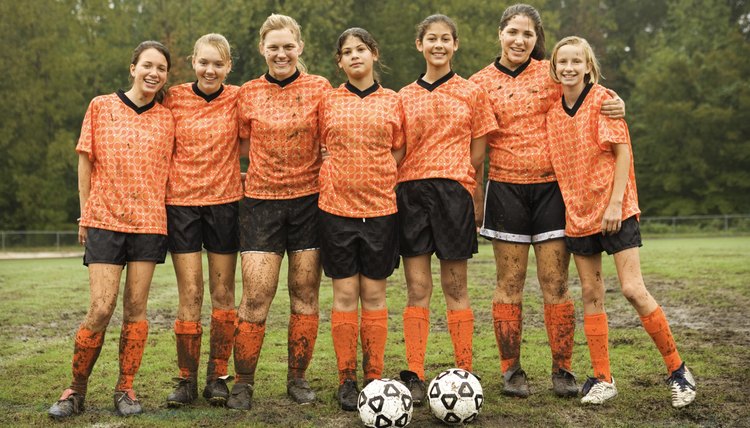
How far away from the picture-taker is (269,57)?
16.2 ft

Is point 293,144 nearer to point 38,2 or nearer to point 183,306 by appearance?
point 183,306

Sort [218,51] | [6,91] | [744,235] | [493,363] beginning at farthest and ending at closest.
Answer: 1. [6,91]
2. [744,235]
3. [493,363]
4. [218,51]

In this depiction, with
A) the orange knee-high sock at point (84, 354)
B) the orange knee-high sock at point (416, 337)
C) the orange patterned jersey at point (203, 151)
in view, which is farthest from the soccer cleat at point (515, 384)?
the orange knee-high sock at point (84, 354)

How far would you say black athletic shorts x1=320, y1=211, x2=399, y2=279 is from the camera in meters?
4.80

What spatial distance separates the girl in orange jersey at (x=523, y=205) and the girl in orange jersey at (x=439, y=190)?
22cm

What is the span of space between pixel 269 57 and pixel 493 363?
2968 mm

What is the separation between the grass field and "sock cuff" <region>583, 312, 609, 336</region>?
44 centimetres

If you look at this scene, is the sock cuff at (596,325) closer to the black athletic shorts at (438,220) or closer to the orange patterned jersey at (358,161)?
the black athletic shorts at (438,220)

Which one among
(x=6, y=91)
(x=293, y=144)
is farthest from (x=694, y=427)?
(x=6, y=91)

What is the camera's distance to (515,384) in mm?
5059

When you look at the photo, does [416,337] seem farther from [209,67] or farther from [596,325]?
[209,67]

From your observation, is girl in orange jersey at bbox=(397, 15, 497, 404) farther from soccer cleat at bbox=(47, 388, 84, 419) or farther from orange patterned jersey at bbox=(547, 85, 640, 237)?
soccer cleat at bbox=(47, 388, 84, 419)

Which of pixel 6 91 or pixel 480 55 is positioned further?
pixel 480 55

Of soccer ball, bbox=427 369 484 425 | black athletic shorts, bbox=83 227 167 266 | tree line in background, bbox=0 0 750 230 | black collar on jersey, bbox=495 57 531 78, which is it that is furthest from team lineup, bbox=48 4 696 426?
tree line in background, bbox=0 0 750 230
